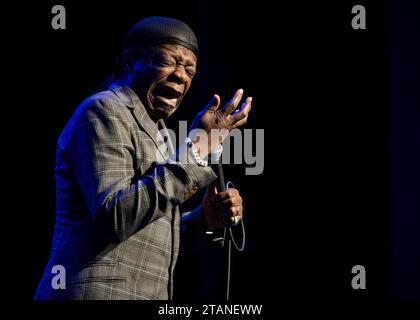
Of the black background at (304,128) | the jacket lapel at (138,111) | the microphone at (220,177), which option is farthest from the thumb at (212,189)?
the black background at (304,128)

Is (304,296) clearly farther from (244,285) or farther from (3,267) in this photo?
(3,267)

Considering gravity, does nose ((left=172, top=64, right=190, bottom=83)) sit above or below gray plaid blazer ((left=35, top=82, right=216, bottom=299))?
above

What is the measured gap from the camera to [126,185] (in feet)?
4.13

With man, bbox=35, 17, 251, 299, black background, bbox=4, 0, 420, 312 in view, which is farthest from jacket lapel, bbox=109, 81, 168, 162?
black background, bbox=4, 0, 420, 312

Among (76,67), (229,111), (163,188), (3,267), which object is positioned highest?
(76,67)

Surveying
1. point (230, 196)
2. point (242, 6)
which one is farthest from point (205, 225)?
point (242, 6)

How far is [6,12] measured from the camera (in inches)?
87.5

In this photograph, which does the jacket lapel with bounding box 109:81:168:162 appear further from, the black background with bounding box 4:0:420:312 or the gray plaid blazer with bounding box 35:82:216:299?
the black background with bounding box 4:0:420:312

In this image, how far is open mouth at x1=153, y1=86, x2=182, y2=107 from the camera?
4.94 ft

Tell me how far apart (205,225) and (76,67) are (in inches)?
41.5

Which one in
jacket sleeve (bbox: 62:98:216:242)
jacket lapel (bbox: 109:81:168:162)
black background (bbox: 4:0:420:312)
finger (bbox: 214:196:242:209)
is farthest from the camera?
black background (bbox: 4:0:420:312)

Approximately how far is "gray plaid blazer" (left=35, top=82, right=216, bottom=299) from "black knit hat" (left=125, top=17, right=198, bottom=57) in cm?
22


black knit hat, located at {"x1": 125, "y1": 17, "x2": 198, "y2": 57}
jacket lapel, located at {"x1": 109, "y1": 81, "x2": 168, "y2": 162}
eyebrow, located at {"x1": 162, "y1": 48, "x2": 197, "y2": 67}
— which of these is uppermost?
black knit hat, located at {"x1": 125, "y1": 17, "x2": 198, "y2": 57}

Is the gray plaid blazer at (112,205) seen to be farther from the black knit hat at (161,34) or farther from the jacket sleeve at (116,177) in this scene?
the black knit hat at (161,34)
